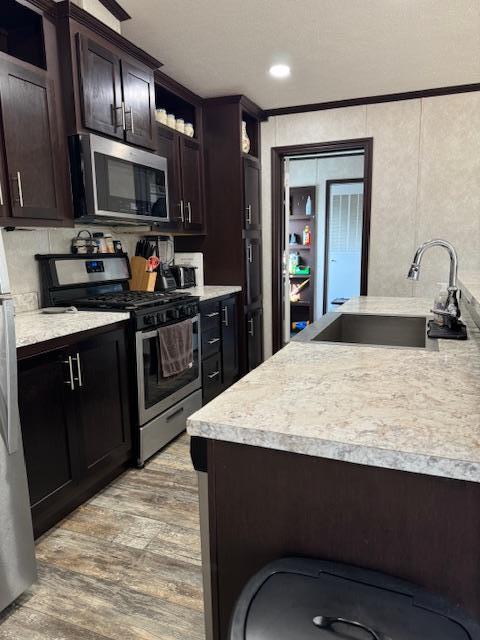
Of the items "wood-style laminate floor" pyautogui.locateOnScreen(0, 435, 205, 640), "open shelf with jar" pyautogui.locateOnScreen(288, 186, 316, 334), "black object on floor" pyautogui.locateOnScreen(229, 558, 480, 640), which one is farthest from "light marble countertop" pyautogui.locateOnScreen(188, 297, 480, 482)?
"open shelf with jar" pyautogui.locateOnScreen(288, 186, 316, 334)

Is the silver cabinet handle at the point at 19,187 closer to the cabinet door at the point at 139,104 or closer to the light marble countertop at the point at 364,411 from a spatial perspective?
the cabinet door at the point at 139,104

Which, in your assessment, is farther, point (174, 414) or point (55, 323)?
point (174, 414)

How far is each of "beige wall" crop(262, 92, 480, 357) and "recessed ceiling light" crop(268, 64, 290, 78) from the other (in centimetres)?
83

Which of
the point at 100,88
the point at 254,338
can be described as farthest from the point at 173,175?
the point at 254,338

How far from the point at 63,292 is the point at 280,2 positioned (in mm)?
1989

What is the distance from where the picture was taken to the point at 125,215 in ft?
8.70

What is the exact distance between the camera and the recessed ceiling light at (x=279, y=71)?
312 centimetres

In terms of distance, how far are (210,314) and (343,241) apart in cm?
359

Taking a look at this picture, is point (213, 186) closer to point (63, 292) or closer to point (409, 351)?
point (63, 292)

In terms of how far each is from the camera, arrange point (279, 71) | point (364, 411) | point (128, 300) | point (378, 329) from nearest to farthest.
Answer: point (364, 411), point (378, 329), point (128, 300), point (279, 71)

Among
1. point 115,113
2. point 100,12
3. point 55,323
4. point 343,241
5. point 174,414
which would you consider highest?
point 100,12

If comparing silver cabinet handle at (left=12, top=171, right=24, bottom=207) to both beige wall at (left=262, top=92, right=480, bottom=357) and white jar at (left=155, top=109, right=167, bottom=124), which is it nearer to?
white jar at (left=155, top=109, right=167, bottom=124)

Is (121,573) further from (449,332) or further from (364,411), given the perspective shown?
(449,332)

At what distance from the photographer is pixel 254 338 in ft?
13.9
